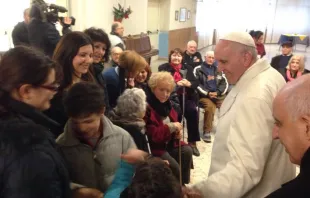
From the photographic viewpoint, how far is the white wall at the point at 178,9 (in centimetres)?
1013

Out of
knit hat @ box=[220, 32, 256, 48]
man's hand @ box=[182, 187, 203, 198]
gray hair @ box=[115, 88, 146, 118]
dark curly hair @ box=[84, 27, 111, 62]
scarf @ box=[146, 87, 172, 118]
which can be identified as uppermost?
knit hat @ box=[220, 32, 256, 48]

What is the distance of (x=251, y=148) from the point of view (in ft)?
4.12

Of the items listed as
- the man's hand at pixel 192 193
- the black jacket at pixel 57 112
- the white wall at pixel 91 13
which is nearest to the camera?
the man's hand at pixel 192 193

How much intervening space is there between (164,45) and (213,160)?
8747mm

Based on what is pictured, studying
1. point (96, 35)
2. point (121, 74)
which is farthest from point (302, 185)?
point (121, 74)

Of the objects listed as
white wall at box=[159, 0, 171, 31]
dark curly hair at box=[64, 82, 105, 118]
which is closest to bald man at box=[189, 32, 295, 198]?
dark curly hair at box=[64, 82, 105, 118]

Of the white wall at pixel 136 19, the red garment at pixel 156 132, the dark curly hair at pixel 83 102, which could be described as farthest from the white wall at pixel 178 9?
the dark curly hair at pixel 83 102

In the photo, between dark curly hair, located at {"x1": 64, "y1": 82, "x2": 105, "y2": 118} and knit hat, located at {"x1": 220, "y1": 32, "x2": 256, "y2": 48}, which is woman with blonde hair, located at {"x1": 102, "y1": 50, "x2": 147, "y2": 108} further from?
knit hat, located at {"x1": 220, "y1": 32, "x2": 256, "y2": 48}

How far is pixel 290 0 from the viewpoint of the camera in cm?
1544

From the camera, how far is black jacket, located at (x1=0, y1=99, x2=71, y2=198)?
902 mm

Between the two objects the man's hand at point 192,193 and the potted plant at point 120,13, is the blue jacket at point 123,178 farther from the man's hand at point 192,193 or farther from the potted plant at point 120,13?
the potted plant at point 120,13

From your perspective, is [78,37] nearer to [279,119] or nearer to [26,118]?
[26,118]

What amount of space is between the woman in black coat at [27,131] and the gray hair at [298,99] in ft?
2.54

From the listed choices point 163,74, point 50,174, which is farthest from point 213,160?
point 163,74
